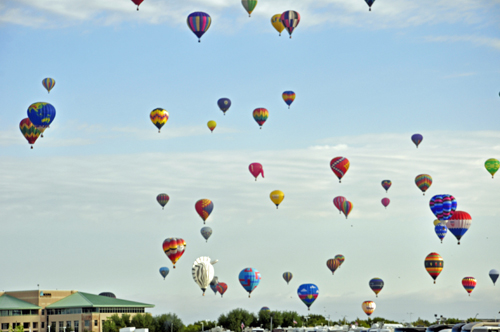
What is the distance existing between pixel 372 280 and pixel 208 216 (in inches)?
1178

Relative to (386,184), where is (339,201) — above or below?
below

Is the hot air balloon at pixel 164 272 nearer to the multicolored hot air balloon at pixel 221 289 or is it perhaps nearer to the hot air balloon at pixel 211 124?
the multicolored hot air balloon at pixel 221 289

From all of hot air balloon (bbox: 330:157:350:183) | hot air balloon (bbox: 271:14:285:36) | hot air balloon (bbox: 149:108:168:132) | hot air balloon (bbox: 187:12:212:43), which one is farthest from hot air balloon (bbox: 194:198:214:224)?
hot air balloon (bbox: 187:12:212:43)

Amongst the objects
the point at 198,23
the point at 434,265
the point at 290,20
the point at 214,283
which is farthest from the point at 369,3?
the point at 214,283

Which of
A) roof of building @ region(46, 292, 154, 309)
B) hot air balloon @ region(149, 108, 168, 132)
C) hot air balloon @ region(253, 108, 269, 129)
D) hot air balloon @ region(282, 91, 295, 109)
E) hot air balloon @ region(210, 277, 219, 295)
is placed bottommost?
hot air balloon @ region(210, 277, 219, 295)

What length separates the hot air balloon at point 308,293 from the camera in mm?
109000

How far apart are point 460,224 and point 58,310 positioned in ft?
322

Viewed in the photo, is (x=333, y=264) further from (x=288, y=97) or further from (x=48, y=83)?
(x=48, y=83)

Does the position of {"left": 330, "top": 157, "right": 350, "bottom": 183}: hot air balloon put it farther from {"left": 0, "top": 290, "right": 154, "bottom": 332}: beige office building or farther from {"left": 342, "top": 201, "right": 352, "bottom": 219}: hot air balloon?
{"left": 0, "top": 290, "right": 154, "bottom": 332}: beige office building

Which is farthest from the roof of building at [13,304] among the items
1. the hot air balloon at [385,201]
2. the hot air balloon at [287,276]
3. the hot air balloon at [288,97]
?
the hot air balloon at [288,97]

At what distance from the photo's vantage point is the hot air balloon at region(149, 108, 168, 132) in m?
99.4

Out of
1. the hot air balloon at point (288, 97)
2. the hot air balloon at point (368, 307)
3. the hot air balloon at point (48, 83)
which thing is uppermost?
the hot air balloon at point (48, 83)

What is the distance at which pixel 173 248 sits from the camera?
11512 centimetres

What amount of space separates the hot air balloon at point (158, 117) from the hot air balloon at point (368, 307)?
48463 millimetres
